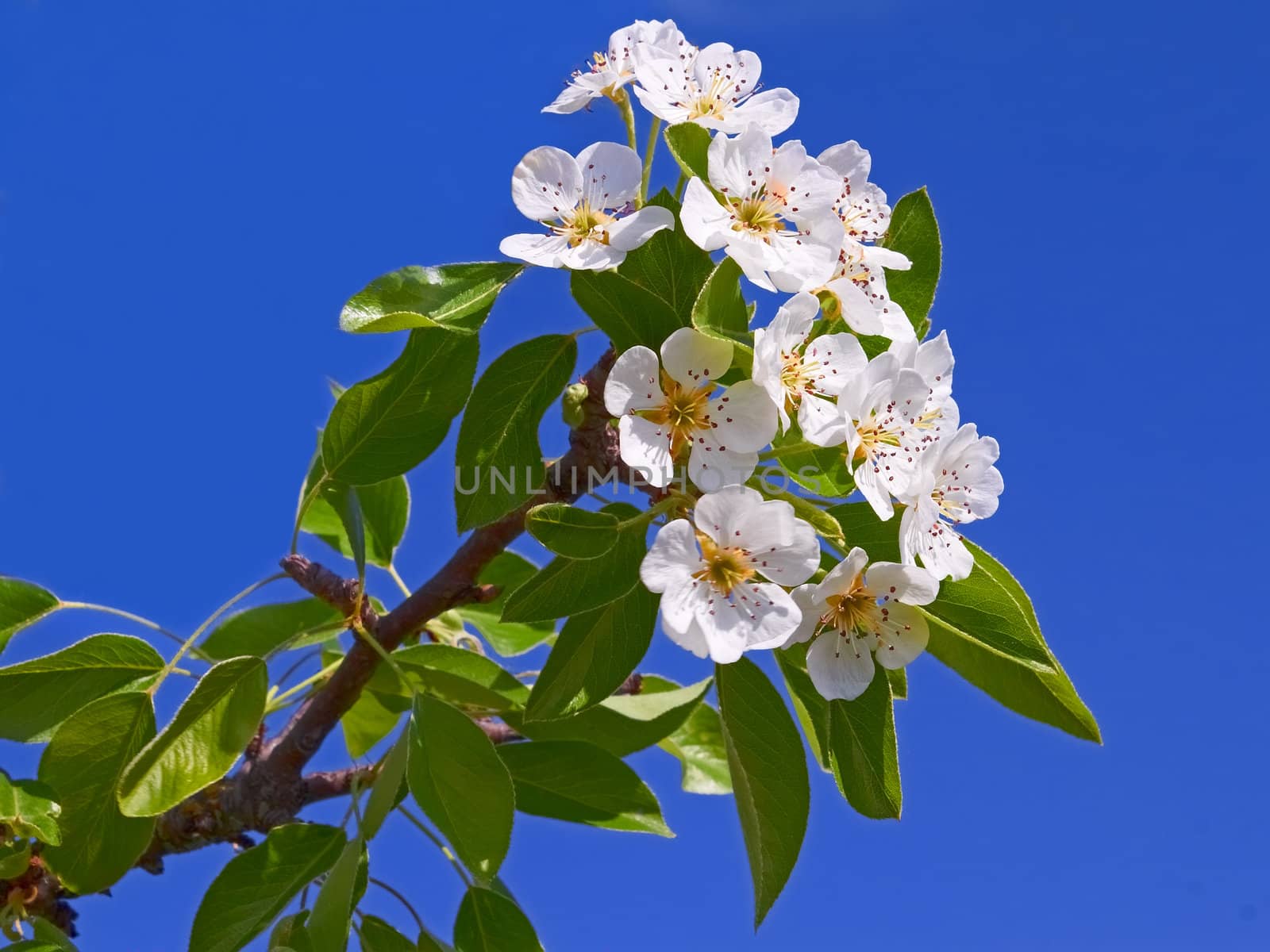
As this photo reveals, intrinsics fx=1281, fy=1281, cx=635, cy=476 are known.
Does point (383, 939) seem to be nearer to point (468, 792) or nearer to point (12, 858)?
point (468, 792)

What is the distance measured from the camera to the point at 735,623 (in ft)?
4.42

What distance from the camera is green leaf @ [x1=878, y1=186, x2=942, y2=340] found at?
1.61 metres

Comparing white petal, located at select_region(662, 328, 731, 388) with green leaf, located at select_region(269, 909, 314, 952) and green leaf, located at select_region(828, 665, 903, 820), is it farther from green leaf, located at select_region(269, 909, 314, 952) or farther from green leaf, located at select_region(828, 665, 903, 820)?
green leaf, located at select_region(269, 909, 314, 952)

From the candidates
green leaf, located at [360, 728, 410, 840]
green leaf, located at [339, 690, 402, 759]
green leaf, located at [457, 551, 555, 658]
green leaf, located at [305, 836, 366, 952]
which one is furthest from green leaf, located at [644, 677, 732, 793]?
green leaf, located at [305, 836, 366, 952]

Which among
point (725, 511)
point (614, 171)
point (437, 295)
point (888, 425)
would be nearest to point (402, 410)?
point (437, 295)

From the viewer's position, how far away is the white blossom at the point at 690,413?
1.37 metres

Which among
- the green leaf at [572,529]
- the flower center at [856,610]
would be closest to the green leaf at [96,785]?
the green leaf at [572,529]

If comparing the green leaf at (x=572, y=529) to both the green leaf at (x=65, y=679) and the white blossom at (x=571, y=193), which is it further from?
the green leaf at (x=65, y=679)

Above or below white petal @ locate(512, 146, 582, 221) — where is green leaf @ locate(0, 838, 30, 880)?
below

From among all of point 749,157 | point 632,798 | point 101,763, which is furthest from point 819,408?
point 101,763

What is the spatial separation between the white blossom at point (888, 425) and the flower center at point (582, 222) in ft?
1.16

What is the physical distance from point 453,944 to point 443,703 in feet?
1.24

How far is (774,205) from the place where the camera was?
1449 mm

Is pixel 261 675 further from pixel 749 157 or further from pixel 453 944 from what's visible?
pixel 749 157
